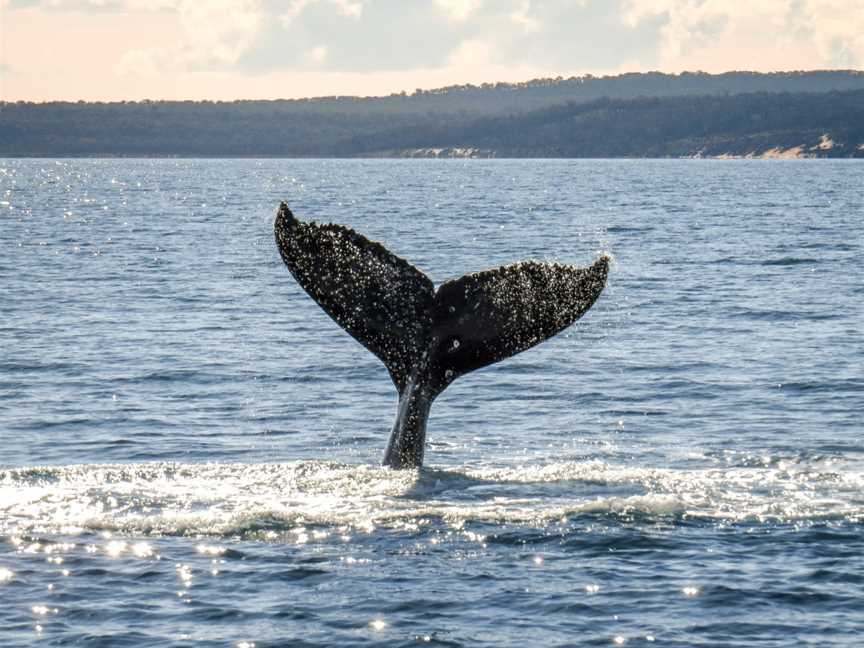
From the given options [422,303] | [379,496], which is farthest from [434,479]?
[422,303]

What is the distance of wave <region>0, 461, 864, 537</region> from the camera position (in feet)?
38.2

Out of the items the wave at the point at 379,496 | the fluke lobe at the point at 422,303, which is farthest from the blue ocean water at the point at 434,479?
the fluke lobe at the point at 422,303

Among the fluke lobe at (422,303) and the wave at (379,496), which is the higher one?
the fluke lobe at (422,303)

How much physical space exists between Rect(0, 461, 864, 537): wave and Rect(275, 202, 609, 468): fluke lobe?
0.86 metres

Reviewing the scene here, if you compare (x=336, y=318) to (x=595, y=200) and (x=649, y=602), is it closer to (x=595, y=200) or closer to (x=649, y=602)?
(x=649, y=602)

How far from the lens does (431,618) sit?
31.9 feet

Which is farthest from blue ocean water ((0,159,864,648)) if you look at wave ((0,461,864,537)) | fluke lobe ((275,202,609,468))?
fluke lobe ((275,202,609,468))

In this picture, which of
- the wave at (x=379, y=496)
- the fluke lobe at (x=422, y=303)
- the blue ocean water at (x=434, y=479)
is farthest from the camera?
the wave at (x=379, y=496)

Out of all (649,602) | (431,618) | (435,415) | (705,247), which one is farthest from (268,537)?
(705,247)

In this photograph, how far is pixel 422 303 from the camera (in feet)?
39.3

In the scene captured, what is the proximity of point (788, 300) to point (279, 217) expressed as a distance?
21407mm

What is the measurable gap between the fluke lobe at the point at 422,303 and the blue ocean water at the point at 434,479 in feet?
3.61

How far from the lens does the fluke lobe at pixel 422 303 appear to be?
37.7ft

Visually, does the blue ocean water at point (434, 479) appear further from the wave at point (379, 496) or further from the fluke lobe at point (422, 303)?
the fluke lobe at point (422, 303)
